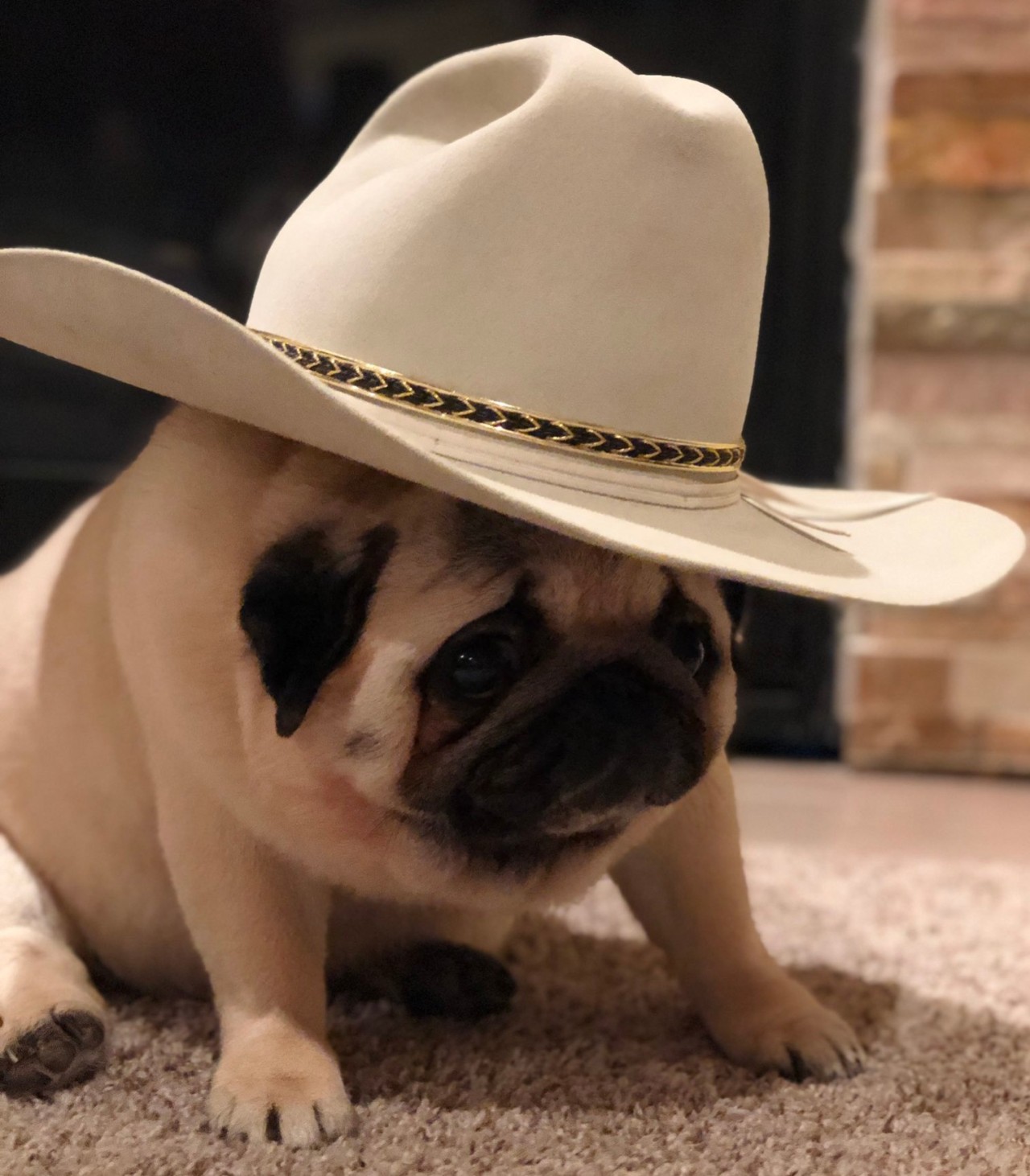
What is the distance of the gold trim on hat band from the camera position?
0.84m

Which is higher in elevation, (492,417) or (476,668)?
(492,417)

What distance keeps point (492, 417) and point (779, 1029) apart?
0.56 meters

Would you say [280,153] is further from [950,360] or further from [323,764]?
[323,764]

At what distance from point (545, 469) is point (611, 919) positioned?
74 centimetres

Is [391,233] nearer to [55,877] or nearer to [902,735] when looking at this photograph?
[55,877]

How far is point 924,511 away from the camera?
1.11 metres

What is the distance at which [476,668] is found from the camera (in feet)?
2.82

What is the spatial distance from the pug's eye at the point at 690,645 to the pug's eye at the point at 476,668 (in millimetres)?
135

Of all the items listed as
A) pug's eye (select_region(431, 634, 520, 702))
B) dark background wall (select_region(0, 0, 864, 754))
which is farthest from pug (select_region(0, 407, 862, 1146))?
dark background wall (select_region(0, 0, 864, 754))

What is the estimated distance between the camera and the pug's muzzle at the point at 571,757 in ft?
2.75

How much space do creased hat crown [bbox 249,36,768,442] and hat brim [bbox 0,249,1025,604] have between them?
65mm

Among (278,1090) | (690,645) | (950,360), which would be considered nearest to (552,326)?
(690,645)

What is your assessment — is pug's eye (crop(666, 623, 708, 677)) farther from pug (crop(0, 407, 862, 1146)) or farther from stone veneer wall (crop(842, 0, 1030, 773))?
stone veneer wall (crop(842, 0, 1030, 773))

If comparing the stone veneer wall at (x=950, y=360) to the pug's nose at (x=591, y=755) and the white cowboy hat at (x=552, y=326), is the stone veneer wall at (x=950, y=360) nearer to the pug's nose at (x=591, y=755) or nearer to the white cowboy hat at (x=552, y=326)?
the white cowboy hat at (x=552, y=326)
